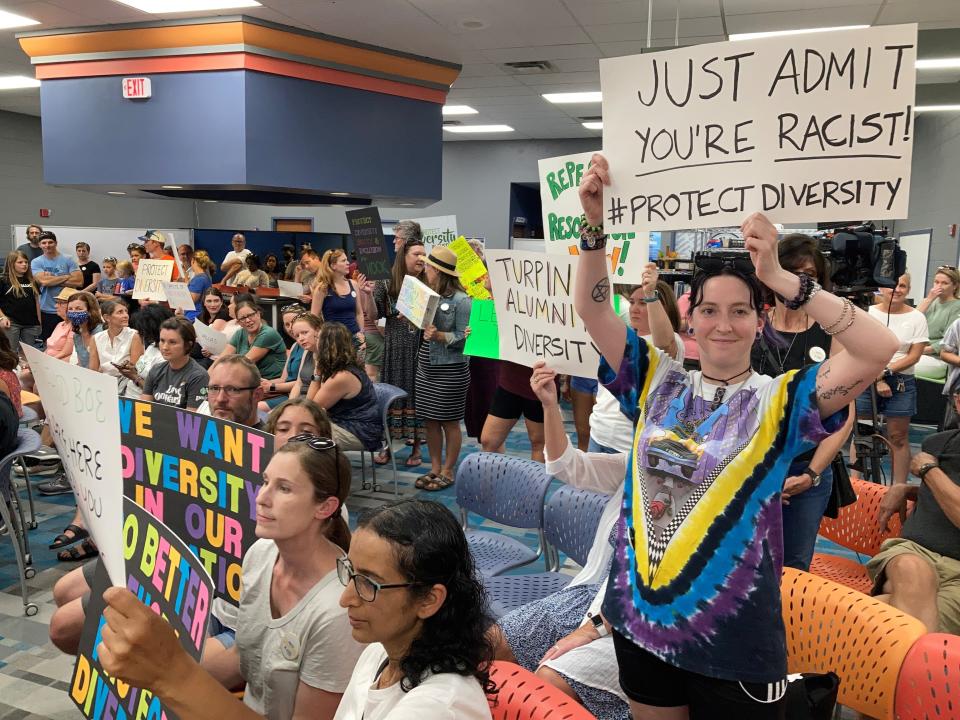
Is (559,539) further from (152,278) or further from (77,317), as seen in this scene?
(152,278)

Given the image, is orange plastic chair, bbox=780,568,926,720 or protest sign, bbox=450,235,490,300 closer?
orange plastic chair, bbox=780,568,926,720

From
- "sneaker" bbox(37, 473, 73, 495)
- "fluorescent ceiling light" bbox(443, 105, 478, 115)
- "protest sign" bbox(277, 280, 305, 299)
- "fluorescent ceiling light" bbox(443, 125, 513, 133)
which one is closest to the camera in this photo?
"sneaker" bbox(37, 473, 73, 495)

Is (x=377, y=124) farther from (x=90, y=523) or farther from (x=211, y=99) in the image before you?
(x=90, y=523)

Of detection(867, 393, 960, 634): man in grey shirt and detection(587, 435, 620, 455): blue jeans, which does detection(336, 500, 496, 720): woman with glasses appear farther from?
detection(587, 435, 620, 455): blue jeans

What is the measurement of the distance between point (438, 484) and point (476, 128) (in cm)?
914

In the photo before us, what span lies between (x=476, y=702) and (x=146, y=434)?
127cm

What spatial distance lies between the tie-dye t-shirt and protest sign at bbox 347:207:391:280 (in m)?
4.64

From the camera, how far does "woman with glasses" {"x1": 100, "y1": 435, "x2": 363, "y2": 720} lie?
1668 mm

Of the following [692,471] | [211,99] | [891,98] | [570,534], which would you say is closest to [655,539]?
[692,471]

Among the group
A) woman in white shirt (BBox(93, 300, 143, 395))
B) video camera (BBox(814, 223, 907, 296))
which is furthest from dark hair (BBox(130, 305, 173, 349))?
video camera (BBox(814, 223, 907, 296))

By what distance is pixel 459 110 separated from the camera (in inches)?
445

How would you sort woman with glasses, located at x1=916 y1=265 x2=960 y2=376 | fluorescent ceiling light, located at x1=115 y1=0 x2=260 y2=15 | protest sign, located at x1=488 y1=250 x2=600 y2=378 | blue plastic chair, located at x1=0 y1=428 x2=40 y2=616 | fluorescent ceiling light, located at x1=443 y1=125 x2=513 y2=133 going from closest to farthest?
protest sign, located at x1=488 y1=250 x2=600 y2=378 < blue plastic chair, located at x1=0 y1=428 x2=40 y2=616 < fluorescent ceiling light, located at x1=115 y1=0 x2=260 y2=15 < woman with glasses, located at x1=916 y1=265 x2=960 y2=376 < fluorescent ceiling light, located at x1=443 y1=125 x2=513 y2=133

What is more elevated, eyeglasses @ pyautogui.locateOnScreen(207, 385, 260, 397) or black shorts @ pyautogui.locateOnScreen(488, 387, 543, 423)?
eyeglasses @ pyautogui.locateOnScreen(207, 385, 260, 397)

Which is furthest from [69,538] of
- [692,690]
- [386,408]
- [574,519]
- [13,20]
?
[13,20]
